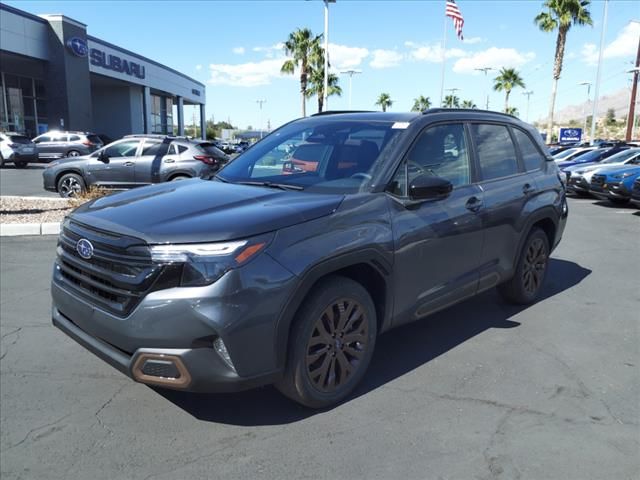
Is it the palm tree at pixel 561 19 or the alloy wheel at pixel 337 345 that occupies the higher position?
the palm tree at pixel 561 19

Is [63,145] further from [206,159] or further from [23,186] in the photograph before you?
[206,159]

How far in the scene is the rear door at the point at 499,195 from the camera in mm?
4344

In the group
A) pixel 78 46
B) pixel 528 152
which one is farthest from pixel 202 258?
pixel 78 46

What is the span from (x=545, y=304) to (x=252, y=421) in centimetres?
361

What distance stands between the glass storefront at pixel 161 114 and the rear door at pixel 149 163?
136 feet

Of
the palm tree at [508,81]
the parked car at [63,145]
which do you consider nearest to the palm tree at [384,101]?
the palm tree at [508,81]

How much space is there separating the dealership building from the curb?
2600cm

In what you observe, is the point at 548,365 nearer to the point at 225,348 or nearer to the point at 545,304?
the point at 545,304

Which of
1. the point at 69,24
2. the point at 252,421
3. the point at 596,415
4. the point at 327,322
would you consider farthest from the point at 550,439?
the point at 69,24

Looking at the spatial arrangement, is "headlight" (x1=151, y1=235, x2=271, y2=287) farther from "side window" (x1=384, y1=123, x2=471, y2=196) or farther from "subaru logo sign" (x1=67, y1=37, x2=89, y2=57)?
"subaru logo sign" (x1=67, y1=37, x2=89, y2=57)

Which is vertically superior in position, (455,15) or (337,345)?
(455,15)

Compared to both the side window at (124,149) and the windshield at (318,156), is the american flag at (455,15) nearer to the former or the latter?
the side window at (124,149)

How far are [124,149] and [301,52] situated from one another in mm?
29687

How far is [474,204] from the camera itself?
4.12 meters
